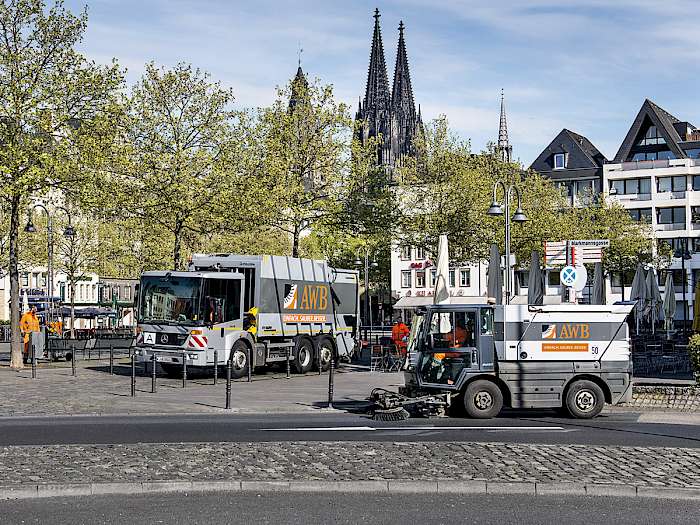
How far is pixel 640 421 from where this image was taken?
18.9 metres

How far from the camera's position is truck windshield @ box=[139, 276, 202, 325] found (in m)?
29.0

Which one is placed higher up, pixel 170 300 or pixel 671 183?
pixel 671 183

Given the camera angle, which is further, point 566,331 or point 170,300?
point 170,300

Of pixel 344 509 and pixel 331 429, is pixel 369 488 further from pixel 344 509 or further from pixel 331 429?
pixel 331 429

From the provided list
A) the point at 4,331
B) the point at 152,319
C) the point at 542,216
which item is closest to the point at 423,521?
the point at 152,319

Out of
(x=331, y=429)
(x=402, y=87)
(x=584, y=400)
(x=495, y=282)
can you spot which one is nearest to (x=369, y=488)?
(x=331, y=429)

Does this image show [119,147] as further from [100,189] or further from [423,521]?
[423,521]

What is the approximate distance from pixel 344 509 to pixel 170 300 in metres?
19.7

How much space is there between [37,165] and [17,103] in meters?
1.76

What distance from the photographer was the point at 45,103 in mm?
29250

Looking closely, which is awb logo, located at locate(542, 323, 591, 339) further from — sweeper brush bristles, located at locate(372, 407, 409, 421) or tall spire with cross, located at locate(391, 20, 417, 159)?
tall spire with cross, located at locate(391, 20, 417, 159)

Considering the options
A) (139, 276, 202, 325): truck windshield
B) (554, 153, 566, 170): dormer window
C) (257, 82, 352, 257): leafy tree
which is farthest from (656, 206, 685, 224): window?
(139, 276, 202, 325): truck windshield

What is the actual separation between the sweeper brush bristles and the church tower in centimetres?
Answer: 12543

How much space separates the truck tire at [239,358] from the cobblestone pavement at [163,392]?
0.46 metres
